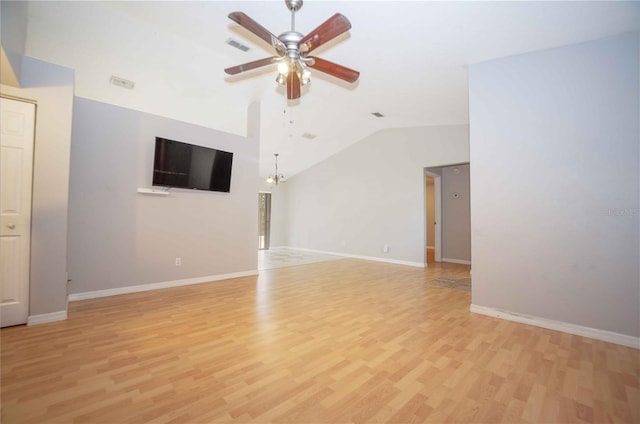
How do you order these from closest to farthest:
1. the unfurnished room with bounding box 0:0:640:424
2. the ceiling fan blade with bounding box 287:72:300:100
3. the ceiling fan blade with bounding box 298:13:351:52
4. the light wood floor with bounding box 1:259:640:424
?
the light wood floor with bounding box 1:259:640:424 < the unfurnished room with bounding box 0:0:640:424 < the ceiling fan blade with bounding box 298:13:351:52 < the ceiling fan blade with bounding box 287:72:300:100

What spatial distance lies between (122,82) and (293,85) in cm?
288

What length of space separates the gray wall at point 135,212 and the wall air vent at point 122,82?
0.55 metres

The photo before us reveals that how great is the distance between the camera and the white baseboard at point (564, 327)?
249cm

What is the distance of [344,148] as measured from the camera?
320 inches

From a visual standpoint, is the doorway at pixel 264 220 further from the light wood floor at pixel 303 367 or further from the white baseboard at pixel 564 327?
the white baseboard at pixel 564 327

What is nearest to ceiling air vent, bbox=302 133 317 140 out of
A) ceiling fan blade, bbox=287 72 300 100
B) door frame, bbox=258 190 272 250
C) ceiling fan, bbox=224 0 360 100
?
door frame, bbox=258 190 272 250

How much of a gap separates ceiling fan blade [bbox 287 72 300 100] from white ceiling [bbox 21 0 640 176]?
0.56m

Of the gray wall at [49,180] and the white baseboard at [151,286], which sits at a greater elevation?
the gray wall at [49,180]

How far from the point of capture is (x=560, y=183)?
9.26 feet

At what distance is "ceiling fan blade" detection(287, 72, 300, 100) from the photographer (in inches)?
111

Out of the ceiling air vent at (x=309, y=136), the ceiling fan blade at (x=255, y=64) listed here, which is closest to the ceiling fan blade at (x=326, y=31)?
the ceiling fan blade at (x=255, y=64)

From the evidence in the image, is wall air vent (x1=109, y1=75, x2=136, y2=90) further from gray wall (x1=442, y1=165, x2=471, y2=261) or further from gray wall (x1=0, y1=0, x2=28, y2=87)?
gray wall (x1=442, y1=165, x2=471, y2=261)

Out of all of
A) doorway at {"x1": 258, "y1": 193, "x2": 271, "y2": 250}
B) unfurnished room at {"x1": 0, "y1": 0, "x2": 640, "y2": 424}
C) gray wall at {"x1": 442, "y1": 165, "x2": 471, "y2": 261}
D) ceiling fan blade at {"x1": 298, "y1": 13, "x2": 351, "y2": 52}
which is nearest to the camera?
unfurnished room at {"x1": 0, "y1": 0, "x2": 640, "y2": 424}

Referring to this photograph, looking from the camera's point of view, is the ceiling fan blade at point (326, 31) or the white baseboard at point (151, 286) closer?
the ceiling fan blade at point (326, 31)
